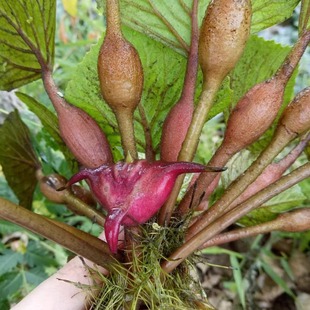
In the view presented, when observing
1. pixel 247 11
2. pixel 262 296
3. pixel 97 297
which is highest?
pixel 247 11

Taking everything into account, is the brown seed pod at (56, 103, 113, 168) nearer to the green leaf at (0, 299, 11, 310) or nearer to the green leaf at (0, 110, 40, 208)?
the green leaf at (0, 110, 40, 208)

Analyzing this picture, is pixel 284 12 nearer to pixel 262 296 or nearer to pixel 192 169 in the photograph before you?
pixel 192 169

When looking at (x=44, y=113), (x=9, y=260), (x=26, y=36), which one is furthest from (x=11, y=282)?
(x=26, y=36)

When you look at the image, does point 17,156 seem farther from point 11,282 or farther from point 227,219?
point 227,219

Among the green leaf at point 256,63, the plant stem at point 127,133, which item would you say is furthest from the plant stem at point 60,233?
the green leaf at point 256,63

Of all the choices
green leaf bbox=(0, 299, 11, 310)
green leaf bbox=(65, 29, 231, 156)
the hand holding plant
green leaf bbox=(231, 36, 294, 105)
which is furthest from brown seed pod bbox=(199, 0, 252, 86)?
green leaf bbox=(0, 299, 11, 310)

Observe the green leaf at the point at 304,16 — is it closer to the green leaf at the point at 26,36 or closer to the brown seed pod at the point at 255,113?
the brown seed pod at the point at 255,113

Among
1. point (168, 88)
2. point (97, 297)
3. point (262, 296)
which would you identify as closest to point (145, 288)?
point (97, 297)

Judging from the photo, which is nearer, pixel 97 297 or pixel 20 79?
pixel 97 297
